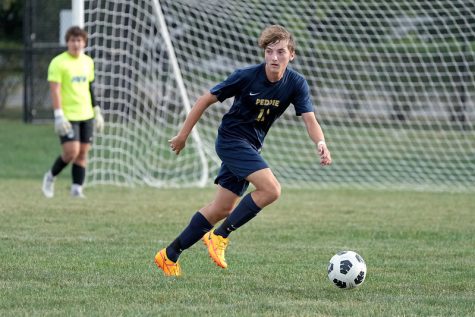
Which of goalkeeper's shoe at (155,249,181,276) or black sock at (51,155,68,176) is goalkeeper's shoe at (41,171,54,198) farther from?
goalkeeper's shoe at (155,249,181,276)

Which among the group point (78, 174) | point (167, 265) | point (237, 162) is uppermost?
point (237, 162)

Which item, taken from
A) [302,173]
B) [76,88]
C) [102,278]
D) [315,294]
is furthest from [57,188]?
[315,294]

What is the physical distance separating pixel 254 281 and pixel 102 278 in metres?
0.95

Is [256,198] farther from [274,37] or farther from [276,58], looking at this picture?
[274,37]

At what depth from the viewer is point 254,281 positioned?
6.06 m

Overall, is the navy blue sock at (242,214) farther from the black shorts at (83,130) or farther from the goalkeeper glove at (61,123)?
the black shorts at (83,130)

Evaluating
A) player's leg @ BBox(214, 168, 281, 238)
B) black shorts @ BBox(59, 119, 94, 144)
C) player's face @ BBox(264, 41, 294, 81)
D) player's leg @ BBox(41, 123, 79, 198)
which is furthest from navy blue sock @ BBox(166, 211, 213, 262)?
black shorts @ BBox(59, 119, 94, 144)

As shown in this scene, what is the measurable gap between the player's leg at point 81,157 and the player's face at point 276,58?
5522mm

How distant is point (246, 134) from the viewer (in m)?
6.29

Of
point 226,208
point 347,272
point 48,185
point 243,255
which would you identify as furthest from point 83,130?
point 347,272

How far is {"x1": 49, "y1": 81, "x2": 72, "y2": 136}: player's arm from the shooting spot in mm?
10844

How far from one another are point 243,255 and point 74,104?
4.54 m

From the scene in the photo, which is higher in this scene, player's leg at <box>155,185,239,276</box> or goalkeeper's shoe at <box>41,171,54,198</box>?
player's leg at <box>155,185,239,276</box>

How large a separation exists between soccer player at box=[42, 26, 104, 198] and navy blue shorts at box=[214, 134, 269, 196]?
4932mm
